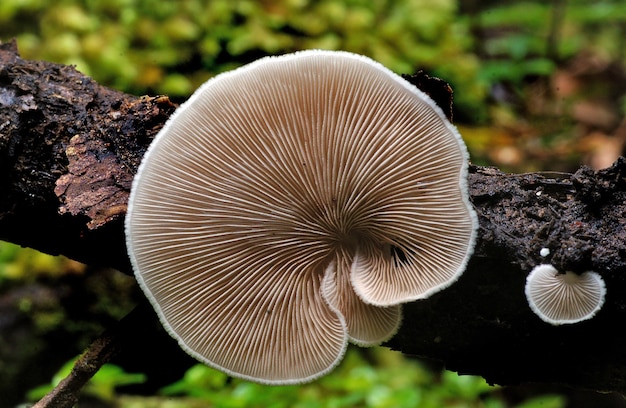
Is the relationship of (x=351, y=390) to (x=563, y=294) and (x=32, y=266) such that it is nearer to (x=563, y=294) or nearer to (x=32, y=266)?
(x=563, y=294)

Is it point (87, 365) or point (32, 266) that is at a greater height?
point (87, 365)

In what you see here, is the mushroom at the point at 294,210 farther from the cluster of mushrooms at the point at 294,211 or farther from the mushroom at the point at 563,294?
the mushroom at the point at 563,294

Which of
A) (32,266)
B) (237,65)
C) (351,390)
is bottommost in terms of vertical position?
(351,390)

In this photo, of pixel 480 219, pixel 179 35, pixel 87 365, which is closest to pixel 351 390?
pixel 87 365

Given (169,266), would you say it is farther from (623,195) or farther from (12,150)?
(623,195)

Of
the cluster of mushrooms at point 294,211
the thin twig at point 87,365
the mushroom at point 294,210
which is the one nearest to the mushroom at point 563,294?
the cluster of mushrooms at point 294,211

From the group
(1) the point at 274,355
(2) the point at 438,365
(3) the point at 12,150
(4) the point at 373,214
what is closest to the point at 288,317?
→ (1) the point at 274,355
